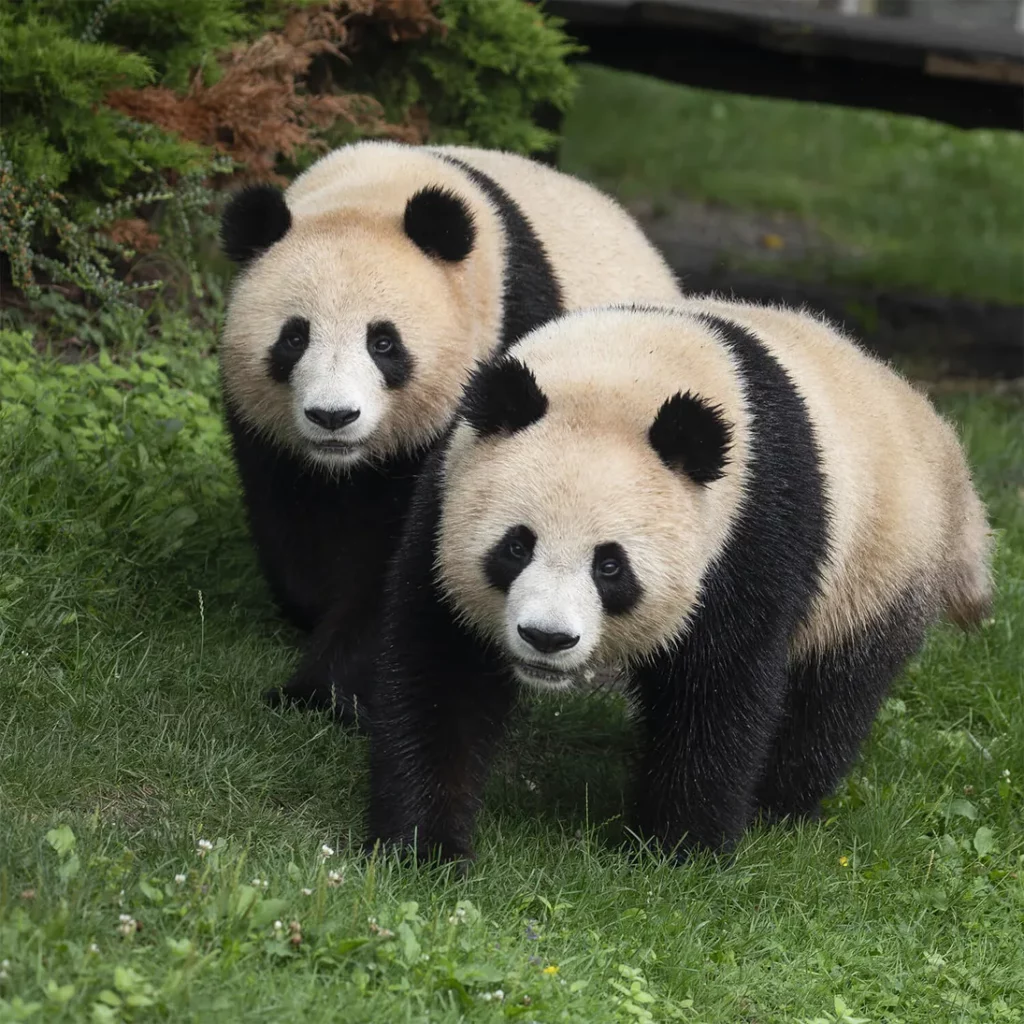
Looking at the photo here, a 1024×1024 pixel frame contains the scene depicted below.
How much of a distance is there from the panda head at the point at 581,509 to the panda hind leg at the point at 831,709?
0.96m

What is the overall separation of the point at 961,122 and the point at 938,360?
1455 millimetres

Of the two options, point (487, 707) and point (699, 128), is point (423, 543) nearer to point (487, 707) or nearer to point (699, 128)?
point (487, 707)

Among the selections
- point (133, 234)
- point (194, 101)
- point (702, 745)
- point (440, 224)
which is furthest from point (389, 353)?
point (194, 101)

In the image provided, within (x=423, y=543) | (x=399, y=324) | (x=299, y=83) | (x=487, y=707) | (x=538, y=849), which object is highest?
(x=299, y=83)

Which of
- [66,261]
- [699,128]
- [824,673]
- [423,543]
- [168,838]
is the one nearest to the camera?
[168,838]

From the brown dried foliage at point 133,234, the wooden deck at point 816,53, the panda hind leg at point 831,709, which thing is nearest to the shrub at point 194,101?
the brown dried foliage at point 133,234

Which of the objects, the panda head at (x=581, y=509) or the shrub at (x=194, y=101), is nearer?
the panda head at (x=581, y=509)

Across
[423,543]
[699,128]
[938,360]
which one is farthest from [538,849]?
[699,128]

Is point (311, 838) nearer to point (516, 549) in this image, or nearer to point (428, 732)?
point (428, 732)

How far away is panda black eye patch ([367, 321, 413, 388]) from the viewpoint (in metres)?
5.46

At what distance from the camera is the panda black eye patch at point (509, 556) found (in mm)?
4160

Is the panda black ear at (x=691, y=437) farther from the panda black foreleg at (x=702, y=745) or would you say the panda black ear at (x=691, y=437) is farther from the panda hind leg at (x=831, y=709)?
the panda hind leg at (x=831, y=709)

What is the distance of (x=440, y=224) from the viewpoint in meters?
5.52

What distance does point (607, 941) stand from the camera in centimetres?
436
